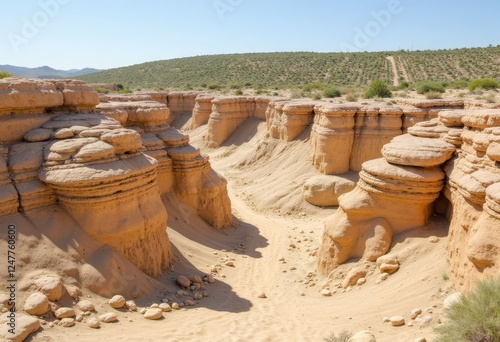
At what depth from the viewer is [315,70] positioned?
58.9 m

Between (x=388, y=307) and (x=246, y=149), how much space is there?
1778cm

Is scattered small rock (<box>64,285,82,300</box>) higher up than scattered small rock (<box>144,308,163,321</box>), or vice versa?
scattered small rock (<box>64,285,82,300</box>)

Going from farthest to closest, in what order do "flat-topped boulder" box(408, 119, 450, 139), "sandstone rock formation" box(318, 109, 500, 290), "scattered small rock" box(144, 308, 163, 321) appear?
"flat-topped boulder" box(408, 119, 450, 139)
"scattered small rock" box(144, 308, 163, 321)
"sandstone rock formation" box(318, 109, 500, 290)

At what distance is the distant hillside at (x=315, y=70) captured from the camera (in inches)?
1916

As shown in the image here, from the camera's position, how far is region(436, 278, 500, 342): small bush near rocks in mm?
4496

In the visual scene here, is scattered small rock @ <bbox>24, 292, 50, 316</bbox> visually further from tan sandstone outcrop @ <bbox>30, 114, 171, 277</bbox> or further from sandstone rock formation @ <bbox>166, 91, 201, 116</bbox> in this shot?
→ sandstone rock formation @ <bbox>166, 91, 201, 116</bbox>

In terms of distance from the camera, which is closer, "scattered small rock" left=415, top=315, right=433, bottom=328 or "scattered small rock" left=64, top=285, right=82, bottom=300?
"scattered small rock" left=415, top=315, right=433, bottom=328

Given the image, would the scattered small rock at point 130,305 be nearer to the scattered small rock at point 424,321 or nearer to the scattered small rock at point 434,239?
the scattered small rock at point 424,321

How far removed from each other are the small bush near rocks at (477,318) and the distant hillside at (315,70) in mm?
41170

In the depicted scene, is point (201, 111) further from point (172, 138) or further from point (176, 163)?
point (176, 163)

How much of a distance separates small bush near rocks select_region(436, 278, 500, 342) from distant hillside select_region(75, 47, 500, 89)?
135 ft

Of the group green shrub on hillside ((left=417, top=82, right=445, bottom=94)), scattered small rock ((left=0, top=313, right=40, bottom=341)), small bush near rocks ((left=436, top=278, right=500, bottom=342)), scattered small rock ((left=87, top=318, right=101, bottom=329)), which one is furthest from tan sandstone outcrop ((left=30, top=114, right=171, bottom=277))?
green shrub on hillside ((left=417, top=82, right=445, bottom=94))

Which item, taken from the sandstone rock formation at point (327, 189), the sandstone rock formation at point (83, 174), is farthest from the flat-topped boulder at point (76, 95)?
the sandstone rock formation at point (327, 189)

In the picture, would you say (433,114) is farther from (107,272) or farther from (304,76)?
(304,76)
